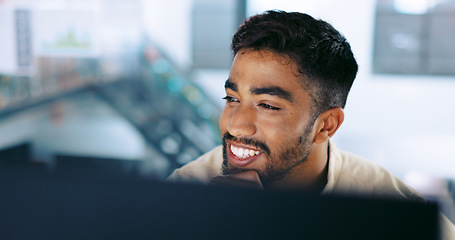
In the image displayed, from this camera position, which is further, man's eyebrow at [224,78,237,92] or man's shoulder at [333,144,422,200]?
man's shoulder at [333,144,422,200]

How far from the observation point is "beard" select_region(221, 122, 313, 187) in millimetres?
1139

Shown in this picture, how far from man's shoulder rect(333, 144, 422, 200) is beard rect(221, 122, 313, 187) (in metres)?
0.14

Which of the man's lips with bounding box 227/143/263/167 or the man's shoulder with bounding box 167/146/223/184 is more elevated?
the man's lips with bounding box 227/143/263/167

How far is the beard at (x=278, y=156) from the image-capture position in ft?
3.74

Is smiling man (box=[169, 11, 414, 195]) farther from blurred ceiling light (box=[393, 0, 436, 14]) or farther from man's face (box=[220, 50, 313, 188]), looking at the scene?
blurred ceiling light (box=[393, 0, 436, 14])

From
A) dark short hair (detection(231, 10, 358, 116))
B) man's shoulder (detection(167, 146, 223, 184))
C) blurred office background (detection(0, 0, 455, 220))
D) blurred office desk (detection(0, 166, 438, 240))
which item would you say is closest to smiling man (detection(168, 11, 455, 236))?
dark short hair (detection(231, 10, 358, 116))

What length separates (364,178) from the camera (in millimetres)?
1318

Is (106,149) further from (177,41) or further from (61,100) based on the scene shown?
(177,41)

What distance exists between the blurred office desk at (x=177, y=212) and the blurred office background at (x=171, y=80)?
136 inches

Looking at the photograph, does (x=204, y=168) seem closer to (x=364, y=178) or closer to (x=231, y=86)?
(x=231, y=86)


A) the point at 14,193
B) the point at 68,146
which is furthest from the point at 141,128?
the point at 14,193

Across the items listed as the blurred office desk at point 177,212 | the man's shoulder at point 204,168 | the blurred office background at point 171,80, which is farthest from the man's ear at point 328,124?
the blurred office background at point 171,80

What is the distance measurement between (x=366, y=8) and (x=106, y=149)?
2929 mm

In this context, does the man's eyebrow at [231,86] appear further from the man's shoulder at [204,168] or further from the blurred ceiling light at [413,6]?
the blurred ceiling light at [413,6]
